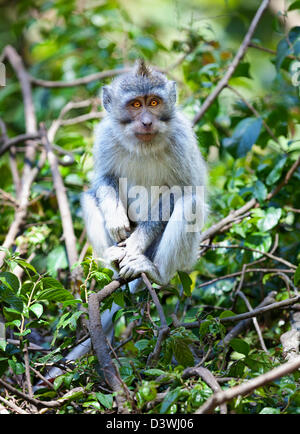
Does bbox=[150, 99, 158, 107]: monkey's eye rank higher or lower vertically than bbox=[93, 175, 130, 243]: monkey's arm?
higher

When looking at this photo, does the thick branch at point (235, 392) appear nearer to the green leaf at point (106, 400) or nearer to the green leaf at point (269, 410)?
the green leaf at point (269, 410)

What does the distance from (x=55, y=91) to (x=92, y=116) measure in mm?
1612

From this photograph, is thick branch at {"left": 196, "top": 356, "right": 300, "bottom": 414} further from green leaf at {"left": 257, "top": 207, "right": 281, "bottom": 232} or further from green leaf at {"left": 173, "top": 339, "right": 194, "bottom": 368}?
green leaf at {"left": 257, "top": 207, "right": 281, "bottom": 232}

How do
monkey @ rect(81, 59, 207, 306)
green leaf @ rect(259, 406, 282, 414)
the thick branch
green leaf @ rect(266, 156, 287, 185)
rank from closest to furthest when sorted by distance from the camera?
the thick branch, green leaf @ rect(259, 406, 282, 414), monkey @ rect(81, 59, 207, 306), green leaf @ rect(266, 156, 287, 185)

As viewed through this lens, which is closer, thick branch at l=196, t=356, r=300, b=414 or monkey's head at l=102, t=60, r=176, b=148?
thick branch at l=196, t=356, r=300, b=414

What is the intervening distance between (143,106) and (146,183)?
826 millimetres

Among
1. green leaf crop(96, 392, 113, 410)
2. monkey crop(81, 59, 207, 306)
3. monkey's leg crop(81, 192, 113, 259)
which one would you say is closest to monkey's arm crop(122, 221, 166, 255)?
monkey crop(81, 59, 207, 306)

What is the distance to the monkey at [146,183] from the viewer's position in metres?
5.29

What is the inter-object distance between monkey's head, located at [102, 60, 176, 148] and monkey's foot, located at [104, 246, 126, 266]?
1.10m

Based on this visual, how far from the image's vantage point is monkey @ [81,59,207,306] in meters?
5.29

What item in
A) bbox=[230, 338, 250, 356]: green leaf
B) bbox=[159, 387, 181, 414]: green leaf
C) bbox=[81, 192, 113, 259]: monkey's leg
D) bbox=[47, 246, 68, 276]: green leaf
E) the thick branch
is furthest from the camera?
bbox=[47, 246, 68, 276]: green leaf

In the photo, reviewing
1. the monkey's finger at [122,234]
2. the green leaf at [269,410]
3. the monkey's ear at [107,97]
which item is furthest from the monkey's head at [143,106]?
the green leaf at [269,410]

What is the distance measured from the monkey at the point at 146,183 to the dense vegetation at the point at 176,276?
1.35 ft

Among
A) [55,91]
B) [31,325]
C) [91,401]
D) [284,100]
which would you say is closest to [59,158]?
[55,91]
